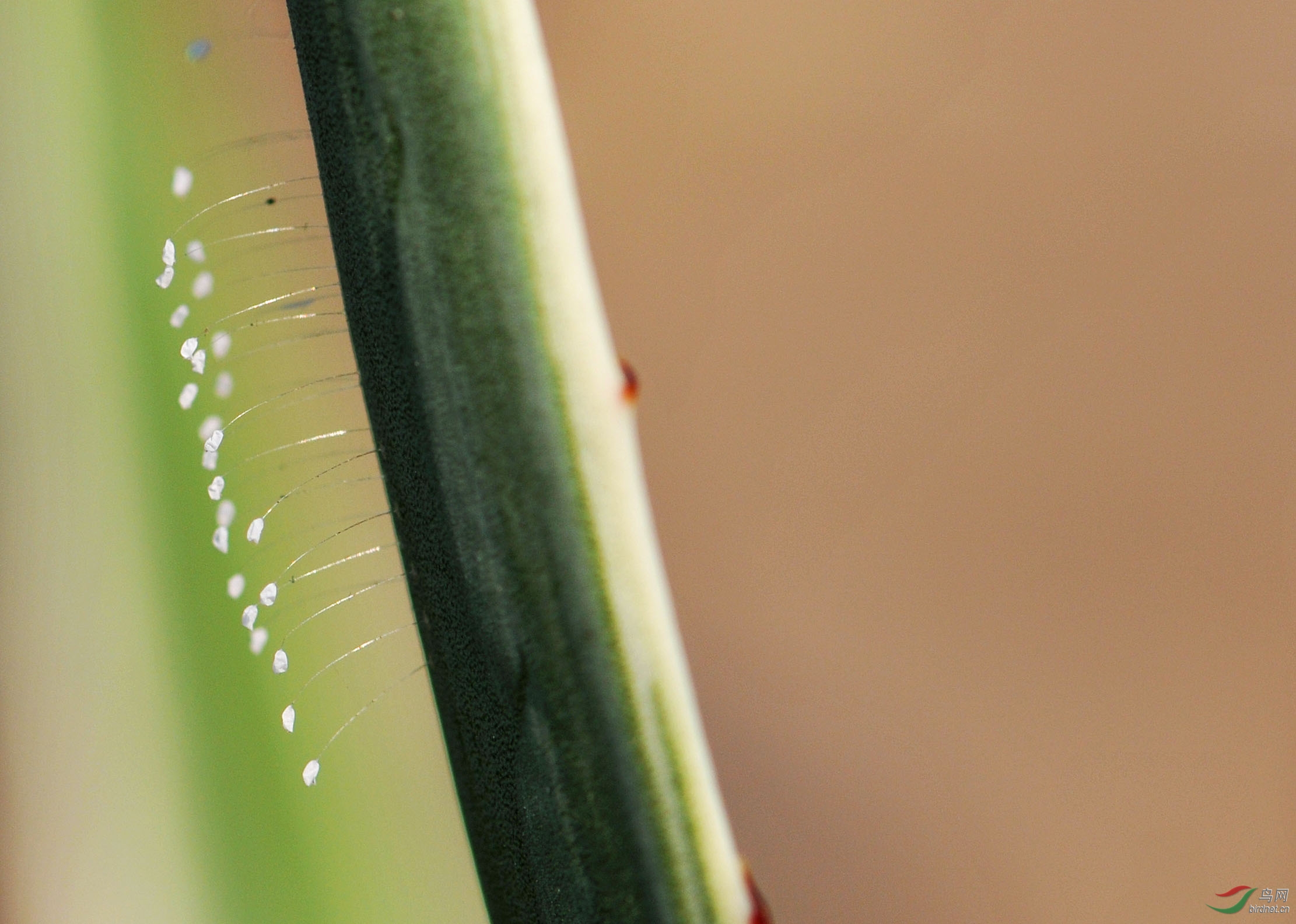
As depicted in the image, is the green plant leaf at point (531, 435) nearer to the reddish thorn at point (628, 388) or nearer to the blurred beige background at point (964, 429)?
the reddish thorn at point (628, 388)

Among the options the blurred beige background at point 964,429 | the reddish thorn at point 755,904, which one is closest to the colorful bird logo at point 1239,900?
the blurred beige background at point 964,429

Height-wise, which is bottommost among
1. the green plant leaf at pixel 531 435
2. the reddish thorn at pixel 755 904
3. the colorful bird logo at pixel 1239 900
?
the colorful bird logo at pixel 1239 900

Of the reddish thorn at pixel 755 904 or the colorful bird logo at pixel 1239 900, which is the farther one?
the colorful bird logo at pixel 1239 900

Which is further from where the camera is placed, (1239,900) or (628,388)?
(1239,900)

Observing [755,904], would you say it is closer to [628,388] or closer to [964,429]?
[628,388]

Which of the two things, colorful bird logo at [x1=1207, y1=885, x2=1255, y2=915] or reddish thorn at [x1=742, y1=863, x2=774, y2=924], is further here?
colorful bird logo at [x1=1207, y1=885, x2=1255, y2=915]

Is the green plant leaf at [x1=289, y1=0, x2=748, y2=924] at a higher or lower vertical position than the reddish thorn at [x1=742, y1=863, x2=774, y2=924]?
higher

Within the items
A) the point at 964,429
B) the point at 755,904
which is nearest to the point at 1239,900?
the point at 964,429

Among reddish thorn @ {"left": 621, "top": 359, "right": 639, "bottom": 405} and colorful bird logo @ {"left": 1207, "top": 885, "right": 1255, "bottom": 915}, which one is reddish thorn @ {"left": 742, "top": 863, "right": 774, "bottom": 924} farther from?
colorful bird logo @ {"left": 1207, "top": 885, "right": 1255, "bottom": 915}

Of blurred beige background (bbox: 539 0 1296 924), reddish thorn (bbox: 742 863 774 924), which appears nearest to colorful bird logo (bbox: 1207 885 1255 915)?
blurred beige background (bbox: 539 0 1296 924)
